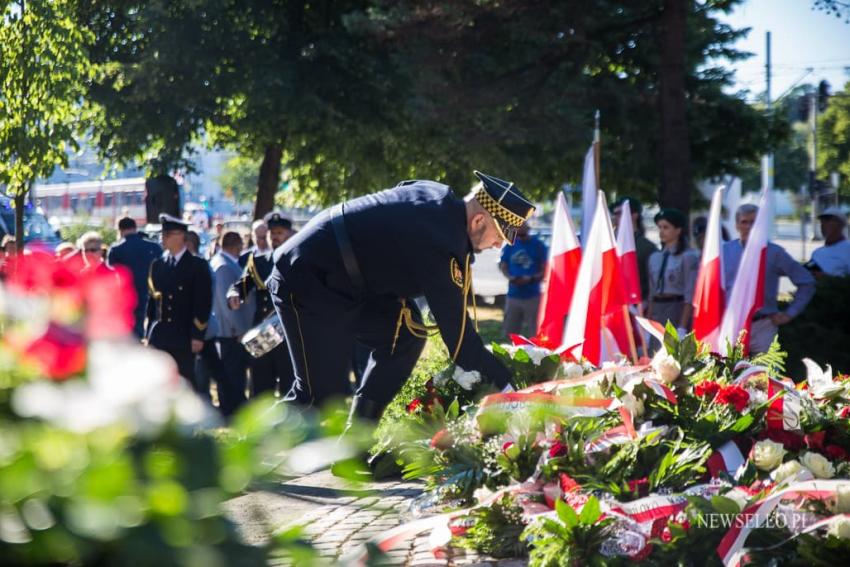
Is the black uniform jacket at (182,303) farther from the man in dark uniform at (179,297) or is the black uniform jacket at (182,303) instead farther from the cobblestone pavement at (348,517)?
the cobblestone pavement at (348,517)

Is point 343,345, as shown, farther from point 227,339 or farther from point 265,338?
point 227,339

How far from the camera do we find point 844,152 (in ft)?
212

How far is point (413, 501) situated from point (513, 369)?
1.24 m

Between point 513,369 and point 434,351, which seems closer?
point 513,369

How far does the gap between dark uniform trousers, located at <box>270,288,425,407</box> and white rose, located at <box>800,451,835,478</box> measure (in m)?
2.22

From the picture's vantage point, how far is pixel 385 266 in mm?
5383

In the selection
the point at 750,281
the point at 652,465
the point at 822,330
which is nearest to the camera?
the point at 652,465

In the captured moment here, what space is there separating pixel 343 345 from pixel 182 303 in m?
4.48

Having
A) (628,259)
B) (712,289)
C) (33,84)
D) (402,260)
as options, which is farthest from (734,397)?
(33,84)

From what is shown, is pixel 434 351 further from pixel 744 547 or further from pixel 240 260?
pixel 240 260

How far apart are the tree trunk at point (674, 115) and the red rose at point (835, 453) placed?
11652 mm

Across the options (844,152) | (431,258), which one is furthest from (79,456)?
(844,152)

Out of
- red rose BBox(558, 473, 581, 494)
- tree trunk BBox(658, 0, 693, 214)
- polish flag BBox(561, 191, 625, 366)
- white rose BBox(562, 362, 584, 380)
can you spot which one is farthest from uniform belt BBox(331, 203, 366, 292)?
tree trunk BBox(658, 0, 693, 214)

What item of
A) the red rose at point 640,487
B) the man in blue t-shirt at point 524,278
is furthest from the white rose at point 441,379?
the man in blue t-shirt at point 524,278
